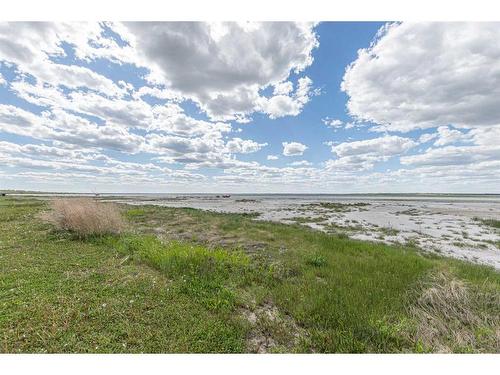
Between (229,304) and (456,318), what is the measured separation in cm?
612

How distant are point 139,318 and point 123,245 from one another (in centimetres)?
696

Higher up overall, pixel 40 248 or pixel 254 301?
pixel 40 248

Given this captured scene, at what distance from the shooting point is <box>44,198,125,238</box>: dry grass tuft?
42.3 ft

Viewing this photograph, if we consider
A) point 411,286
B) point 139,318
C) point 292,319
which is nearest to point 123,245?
point 139,318

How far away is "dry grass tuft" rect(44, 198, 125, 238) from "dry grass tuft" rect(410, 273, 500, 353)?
50.4 feet

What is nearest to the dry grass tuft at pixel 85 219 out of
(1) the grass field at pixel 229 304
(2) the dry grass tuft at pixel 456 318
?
Result: (1) the grass field at pixel 229 304

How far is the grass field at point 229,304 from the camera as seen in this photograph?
4.76 m

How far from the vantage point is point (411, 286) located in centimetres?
767

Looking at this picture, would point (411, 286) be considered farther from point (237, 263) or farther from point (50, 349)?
point (50, 349)

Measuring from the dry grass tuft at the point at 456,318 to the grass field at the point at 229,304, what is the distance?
0.03 m

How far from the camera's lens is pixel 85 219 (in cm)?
1289

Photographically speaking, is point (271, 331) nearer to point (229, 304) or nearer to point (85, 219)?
point (229, 304)

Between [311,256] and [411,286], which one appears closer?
[411,286]

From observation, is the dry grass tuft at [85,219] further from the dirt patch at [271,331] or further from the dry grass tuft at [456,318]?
the dry grass tuft at [456,318]
